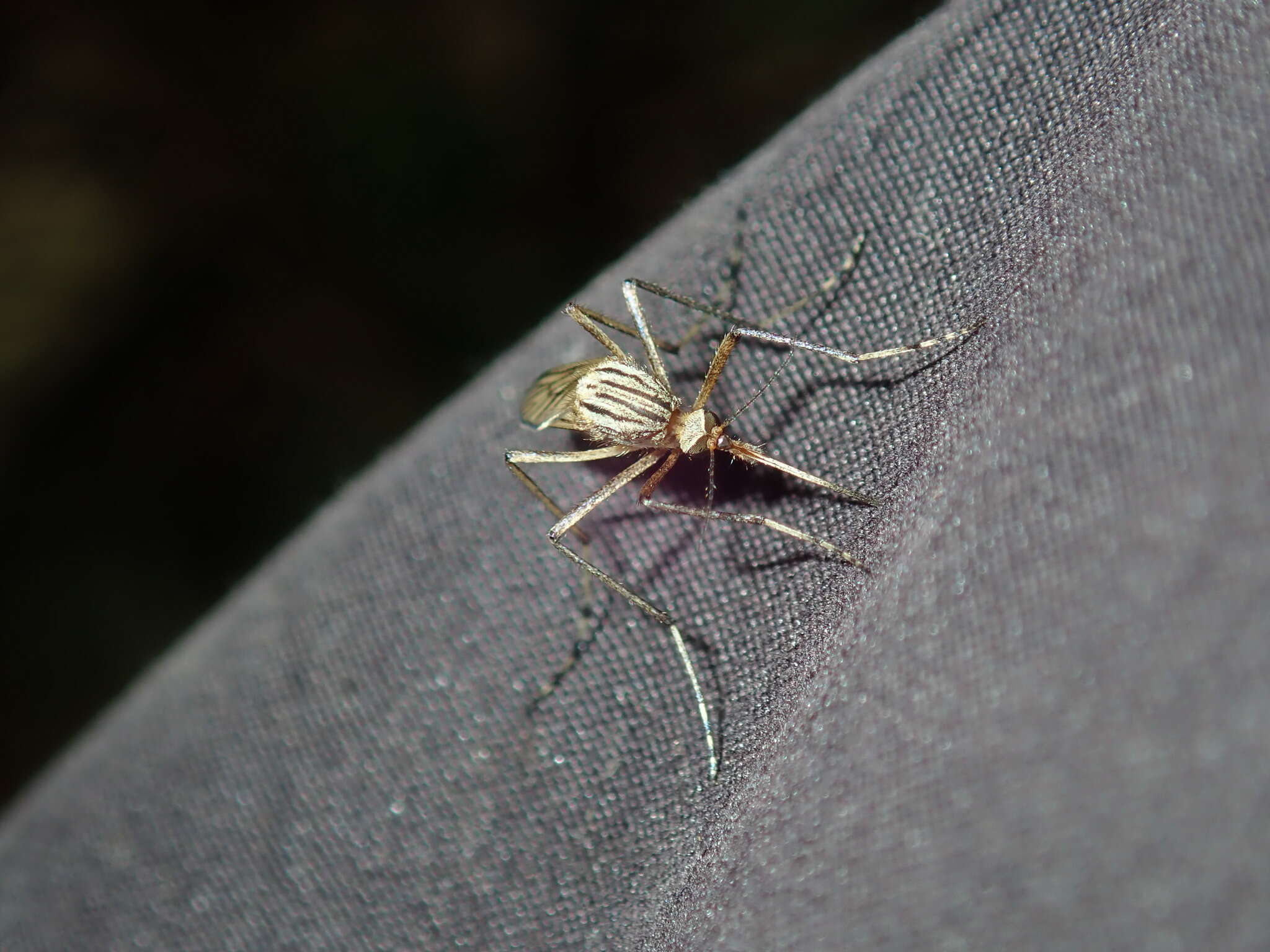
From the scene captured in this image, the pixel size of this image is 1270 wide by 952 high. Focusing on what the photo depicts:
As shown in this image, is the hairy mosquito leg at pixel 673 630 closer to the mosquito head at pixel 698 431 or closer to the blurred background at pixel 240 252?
the mosquito head at pixel 698 431

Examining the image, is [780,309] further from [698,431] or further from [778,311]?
[698,431]

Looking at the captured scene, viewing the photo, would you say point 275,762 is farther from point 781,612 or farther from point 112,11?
point 112,11

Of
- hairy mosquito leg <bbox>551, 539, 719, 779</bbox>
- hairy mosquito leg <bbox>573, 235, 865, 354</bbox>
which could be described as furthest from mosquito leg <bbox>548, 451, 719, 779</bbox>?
hairy mosquito leg <bbox>573, 235, 865, 354</bbox>

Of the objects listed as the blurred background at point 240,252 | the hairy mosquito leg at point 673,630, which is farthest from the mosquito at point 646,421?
the blurred background at point 240,252

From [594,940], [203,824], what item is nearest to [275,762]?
[203,824]

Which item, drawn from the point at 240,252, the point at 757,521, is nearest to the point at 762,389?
the point at 757,521

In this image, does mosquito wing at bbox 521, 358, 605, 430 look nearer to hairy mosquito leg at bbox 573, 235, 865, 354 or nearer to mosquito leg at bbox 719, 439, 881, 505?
hairy mosquito leg at bbox 573, 235, 865, 354
